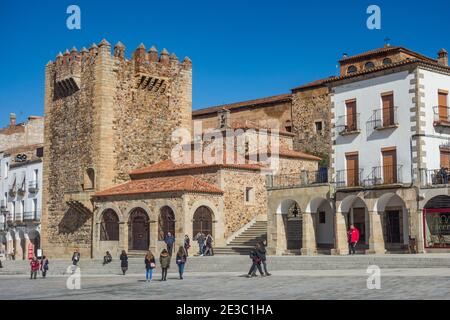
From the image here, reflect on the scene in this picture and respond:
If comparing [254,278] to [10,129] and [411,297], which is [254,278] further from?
[10,129]

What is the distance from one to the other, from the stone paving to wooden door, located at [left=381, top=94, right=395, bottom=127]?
29.2 feet

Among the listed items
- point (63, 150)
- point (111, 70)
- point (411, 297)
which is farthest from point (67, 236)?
point (411, 297)

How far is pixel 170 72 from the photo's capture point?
159ft

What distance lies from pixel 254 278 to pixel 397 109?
38.1 feet

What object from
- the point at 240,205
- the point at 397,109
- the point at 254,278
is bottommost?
the point at 254,278

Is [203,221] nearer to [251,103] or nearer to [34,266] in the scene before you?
[34,266]

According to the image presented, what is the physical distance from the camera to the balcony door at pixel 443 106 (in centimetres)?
3135

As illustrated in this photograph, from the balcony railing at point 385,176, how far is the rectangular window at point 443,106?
2994 millimetres

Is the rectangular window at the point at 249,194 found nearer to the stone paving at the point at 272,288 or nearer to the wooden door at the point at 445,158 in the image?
the wooden door at the point at 445,158

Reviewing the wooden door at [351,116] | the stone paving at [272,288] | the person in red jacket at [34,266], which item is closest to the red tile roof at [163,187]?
the wooden door at [351,116]

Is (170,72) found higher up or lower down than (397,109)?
higher up

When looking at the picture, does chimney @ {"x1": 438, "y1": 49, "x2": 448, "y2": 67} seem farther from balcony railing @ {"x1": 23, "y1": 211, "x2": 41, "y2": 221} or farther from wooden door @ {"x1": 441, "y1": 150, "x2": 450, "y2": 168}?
balcony railing @ {"x1": 23, "y1": 211, "x2": 41, "y2": 221}

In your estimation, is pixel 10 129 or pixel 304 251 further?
pixel 10 129

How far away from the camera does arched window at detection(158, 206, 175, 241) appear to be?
38.5 m
